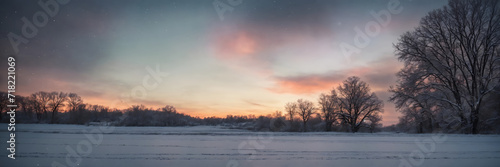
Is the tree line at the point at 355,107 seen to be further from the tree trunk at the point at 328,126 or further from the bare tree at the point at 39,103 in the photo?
the bare tree at the point at 39,103

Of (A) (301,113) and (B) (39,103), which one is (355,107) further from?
(B) (39,103)

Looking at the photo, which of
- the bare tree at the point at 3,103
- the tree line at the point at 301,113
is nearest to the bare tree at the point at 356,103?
the tree line at the point at 301,113

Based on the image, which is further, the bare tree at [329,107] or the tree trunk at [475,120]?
the bare tree at [329,107]

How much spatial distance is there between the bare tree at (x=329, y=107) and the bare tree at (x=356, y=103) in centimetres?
247

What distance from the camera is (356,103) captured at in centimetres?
3500

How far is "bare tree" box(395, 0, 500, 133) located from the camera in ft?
56.0

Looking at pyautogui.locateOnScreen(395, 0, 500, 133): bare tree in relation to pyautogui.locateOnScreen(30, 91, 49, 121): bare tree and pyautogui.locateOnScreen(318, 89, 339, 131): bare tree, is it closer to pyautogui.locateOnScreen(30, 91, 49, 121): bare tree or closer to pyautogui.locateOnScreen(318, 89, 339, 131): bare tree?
pyautogui.locateOnScreen(318, 89, 339, 131): bare tree

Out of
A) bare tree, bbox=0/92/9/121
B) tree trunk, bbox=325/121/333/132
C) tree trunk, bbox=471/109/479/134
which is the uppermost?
bare tree, bbox=0/92/9/121

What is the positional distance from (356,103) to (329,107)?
857 centimetres

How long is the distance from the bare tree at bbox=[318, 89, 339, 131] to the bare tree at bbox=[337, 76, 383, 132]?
2.47 meters

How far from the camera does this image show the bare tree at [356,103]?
34250mm

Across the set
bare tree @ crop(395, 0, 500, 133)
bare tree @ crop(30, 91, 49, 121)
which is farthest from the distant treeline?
bare tree @ crop(395, 0, 500, 133)

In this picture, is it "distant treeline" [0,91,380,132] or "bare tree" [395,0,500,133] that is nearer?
"bare tree" [395,0,500,133]

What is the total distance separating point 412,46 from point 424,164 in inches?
625
